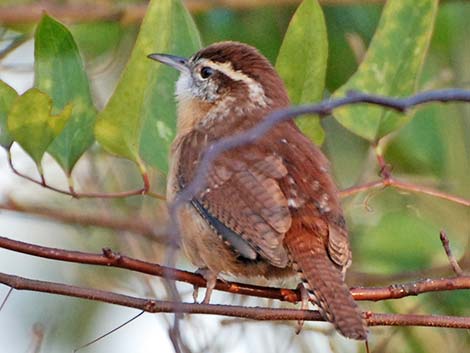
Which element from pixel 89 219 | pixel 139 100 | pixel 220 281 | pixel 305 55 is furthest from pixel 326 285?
pixel 89 219

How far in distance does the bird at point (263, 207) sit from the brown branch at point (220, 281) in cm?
7

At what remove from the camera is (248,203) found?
12.4 ft

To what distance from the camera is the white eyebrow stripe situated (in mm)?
4480

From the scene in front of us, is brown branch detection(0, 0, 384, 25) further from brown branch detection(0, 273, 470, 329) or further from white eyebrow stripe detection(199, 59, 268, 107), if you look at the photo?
brown branch detection(0, 273, 470, 329)

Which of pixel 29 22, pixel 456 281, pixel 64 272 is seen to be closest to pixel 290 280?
pixel 456 281

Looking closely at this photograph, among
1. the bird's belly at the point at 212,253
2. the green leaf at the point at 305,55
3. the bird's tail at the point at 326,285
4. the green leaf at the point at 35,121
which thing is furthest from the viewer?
the green leaf at the point at 305,55

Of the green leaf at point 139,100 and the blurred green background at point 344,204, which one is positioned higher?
the green leaf at point 139,100

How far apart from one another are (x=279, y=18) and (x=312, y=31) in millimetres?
2010

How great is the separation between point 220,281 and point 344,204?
1.52 m

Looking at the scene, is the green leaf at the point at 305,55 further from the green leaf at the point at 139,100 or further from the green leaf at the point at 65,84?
the green leaf at the point at 65,84

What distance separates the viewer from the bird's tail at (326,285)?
3230 millimetres

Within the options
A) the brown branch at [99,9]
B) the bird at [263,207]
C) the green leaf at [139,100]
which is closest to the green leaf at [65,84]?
the green leaf at [139,100]

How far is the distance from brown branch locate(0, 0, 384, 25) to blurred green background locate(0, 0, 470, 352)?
0.9 inches

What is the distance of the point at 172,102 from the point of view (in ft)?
A: 13.6
